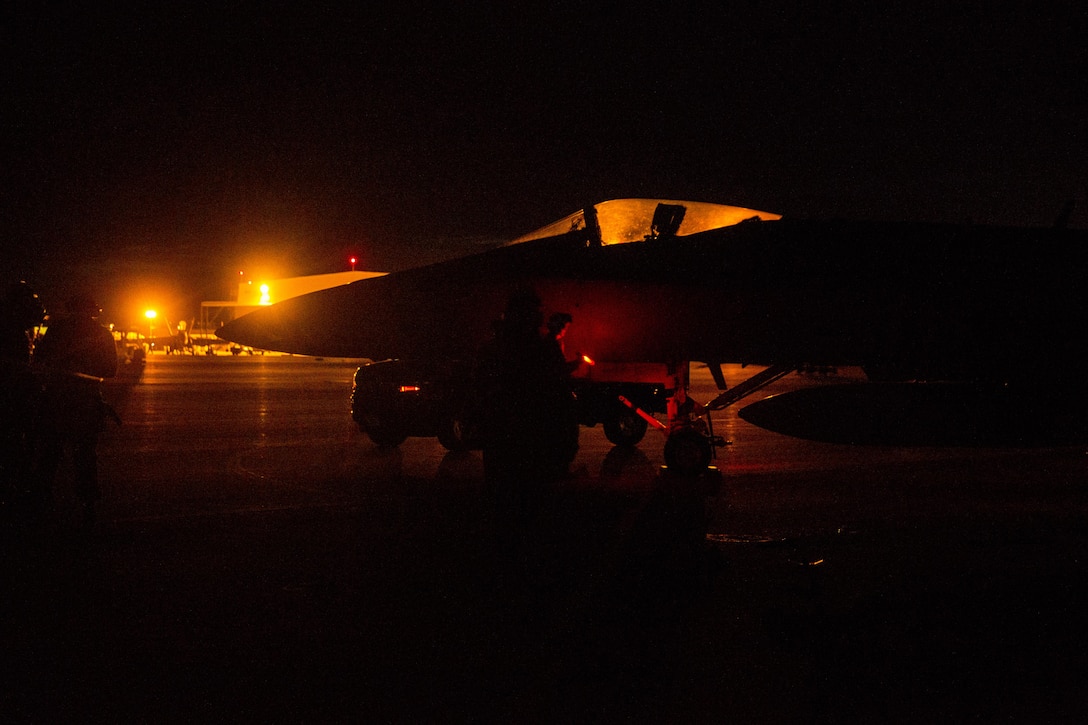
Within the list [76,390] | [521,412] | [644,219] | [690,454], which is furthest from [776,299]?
[76,390]

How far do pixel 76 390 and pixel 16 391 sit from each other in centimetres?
51

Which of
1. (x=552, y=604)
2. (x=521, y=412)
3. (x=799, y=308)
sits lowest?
(x=552, y=604)

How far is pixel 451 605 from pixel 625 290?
461 cm

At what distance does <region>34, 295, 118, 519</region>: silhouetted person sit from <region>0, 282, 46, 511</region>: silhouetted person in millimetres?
117

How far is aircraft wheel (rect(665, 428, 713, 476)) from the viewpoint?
10117 millimetres

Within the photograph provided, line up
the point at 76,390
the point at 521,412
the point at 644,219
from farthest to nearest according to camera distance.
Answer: the point at 644,219
the point at 76,390
the point at 521,412

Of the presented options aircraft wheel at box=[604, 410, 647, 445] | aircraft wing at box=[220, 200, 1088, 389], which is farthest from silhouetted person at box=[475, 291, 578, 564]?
aircraft wheel at box=[604, 410, 647, 445]

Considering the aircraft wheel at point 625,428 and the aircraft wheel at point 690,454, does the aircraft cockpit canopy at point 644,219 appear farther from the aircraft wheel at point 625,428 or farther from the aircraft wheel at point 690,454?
the aircraft wheel at point 625,428

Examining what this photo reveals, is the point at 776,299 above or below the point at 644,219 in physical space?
below

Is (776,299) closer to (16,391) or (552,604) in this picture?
(552,604)

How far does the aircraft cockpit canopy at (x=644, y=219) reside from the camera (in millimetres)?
9242

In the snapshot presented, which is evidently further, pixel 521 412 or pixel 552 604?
pixel 521 412

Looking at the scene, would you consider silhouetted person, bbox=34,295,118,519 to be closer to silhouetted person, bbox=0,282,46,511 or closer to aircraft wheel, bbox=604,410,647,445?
silhouetted person, bbox=0,282,46,511

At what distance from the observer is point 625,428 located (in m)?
13.5
